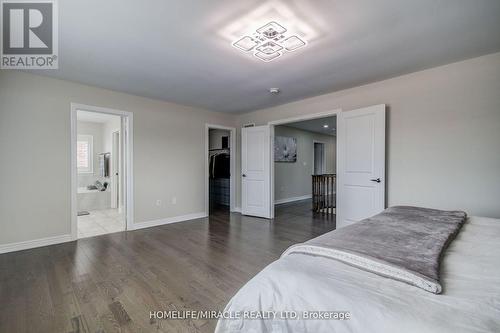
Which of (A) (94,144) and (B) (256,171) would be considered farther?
(A) (94,144)

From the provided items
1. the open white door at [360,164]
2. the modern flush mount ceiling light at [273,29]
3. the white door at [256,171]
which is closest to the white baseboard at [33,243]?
the white door at [256,171]

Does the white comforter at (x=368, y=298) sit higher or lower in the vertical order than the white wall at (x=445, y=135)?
lower

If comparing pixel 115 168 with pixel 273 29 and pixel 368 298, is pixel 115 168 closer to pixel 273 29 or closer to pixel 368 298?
pixel 273 29

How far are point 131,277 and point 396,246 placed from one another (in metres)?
2.37

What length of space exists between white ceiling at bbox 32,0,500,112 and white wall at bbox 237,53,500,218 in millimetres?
240

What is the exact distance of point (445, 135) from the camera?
9.75 feet

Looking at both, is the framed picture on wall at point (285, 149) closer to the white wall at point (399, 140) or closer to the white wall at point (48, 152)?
the white wall at point (399, 140)

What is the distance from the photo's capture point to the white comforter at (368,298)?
0.69 meters

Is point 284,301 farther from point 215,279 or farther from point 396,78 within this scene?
point 396,78

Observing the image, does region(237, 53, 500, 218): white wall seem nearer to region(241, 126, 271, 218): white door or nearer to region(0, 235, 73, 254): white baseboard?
region(241, 126, 271, 218): white door

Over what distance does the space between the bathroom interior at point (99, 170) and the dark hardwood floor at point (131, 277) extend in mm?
1663

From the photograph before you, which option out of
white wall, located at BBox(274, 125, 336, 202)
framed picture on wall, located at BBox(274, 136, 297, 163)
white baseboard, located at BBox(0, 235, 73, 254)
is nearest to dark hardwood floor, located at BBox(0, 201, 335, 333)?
white baseboard, located at BBox(0, 235, 73, 254)

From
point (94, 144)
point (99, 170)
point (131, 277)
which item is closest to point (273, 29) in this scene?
point (131, 277)

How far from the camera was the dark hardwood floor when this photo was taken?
167 centimetres
